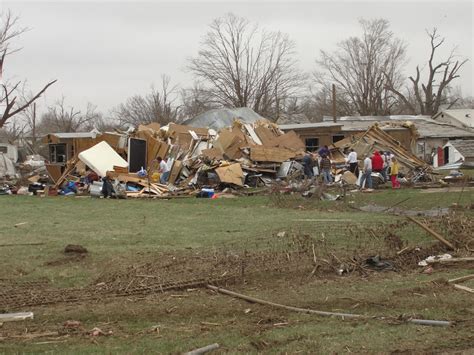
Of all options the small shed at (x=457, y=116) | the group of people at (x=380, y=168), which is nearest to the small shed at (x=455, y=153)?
the group of people at (x=380, y=168)

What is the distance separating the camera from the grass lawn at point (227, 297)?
16.2ft

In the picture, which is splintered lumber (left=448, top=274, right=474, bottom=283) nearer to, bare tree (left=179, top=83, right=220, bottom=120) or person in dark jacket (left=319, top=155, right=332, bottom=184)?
person in dark jacket (left=319, top=155, right=332, bottom=184)

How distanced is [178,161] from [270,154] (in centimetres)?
425

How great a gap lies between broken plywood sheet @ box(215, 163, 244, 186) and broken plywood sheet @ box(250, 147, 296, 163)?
1790mm

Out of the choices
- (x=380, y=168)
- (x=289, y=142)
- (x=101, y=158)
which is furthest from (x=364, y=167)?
(x=101, y=158)

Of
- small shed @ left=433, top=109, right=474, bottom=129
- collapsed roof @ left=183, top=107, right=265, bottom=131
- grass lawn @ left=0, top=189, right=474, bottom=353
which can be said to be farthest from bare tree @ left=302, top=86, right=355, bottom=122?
grass lawn @ left=0, top=189, right=474, bottom=353

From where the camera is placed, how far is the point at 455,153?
39.3m

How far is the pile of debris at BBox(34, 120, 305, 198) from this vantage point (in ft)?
78.4

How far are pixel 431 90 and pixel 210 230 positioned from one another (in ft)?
212

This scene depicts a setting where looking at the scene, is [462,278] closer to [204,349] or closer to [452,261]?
[452,261]

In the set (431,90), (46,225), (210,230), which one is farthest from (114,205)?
(431,90)

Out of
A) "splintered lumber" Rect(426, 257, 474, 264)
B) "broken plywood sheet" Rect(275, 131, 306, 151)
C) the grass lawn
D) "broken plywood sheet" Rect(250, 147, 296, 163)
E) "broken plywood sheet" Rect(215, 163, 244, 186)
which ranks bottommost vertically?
the grass lawn

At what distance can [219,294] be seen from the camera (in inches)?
262

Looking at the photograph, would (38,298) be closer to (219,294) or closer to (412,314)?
(219,294)
